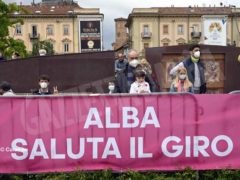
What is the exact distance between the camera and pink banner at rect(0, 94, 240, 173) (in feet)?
21.2

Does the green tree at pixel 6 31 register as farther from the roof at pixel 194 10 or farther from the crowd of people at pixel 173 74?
the roof at pixel 194 10

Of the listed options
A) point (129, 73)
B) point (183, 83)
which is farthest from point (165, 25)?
point (183, 83)

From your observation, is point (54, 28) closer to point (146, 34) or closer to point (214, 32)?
point (146, 34)

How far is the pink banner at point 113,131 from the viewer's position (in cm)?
647

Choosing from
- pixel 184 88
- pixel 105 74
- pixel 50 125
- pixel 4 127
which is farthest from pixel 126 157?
pixel 105 74

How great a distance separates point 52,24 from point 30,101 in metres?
105

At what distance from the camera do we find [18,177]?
21.4 ft

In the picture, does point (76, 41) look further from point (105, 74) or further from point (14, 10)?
point (105, 74)

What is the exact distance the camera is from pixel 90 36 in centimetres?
8038

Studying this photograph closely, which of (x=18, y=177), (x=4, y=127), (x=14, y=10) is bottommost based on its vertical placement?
(x=18, y=177)

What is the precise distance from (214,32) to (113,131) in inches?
732

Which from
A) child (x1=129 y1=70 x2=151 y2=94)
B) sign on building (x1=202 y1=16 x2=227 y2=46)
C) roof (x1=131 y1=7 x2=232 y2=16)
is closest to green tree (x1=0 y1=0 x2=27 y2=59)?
sign on building (x1=202 y1=16 x2=227 y2=46)

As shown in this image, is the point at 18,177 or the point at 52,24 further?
the point at 52,24

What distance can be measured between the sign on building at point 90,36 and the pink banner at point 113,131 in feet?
223
